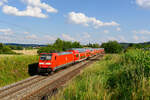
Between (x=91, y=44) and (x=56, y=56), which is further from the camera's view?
(x=91, y=44)

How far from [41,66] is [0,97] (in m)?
7.54

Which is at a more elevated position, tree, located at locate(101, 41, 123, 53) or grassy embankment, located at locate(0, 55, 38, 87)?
tree, located at locate(101, 41, 123, 53)

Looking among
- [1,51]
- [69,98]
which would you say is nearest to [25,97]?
[69,98]

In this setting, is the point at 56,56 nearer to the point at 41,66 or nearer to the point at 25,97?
the point at 41,66

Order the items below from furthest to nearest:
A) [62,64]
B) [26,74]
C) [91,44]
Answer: [91,44]
[62,64]
[26,74]

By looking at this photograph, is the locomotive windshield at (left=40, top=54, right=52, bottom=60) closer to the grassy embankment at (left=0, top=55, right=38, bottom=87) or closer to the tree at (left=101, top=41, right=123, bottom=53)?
the grassy embankment at (left=0, top=55, right=38, bottom=87)

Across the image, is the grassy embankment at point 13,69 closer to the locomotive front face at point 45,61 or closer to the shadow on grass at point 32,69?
the shadow on grass at point 32,69

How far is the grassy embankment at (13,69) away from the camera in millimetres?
15609

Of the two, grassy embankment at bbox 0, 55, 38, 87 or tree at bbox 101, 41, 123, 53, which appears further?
tree at bbox 101, 41, 123, 53

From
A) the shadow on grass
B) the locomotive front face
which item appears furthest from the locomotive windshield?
the shadow on grass

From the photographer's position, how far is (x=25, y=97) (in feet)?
32.1

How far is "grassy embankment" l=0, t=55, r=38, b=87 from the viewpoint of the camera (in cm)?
1561

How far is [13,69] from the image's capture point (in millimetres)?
17625

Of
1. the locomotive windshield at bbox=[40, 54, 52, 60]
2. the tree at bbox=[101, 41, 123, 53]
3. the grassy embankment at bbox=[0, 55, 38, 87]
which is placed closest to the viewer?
the grassy embankment at bbox=[0, 55, 38, 87]
